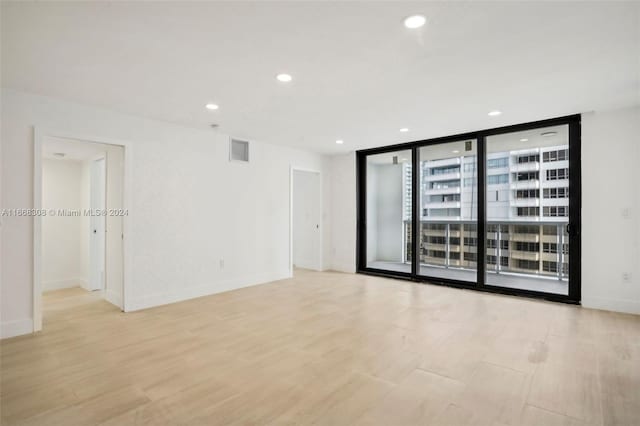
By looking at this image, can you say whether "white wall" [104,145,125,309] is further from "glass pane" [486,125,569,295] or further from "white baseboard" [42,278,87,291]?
"glass pane" [486,125,569,295]

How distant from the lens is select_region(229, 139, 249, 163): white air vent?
5.31m

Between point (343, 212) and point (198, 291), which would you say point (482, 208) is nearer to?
point (343, 212)

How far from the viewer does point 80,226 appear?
18.7ft

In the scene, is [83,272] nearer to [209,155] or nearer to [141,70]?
[209,155]

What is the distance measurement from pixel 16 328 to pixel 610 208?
6838 millimetres

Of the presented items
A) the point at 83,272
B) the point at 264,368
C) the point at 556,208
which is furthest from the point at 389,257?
the point at 83,272

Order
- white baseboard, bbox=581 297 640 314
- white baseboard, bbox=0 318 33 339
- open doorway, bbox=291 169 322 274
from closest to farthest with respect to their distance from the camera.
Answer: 1. white baseboard, bbox=0 318 33 339
2. white baseboard, bbox=581 297 640 314
3. open doorway, bbox=291 169 322 274

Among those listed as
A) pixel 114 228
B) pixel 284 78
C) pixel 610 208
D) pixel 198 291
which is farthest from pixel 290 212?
pixel 610 208

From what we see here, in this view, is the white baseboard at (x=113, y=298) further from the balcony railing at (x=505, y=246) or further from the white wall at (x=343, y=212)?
the balcony railing at (x=505, y=246)

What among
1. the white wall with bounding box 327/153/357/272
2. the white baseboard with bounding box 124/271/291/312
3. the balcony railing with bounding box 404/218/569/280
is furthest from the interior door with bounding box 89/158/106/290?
the balcony railing with bounding box 404/218/569/280

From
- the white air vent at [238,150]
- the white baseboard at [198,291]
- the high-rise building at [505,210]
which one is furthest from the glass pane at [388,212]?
the white air vent at [238,150]

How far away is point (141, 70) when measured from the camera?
286 cm

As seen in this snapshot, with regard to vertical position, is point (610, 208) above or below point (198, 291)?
above

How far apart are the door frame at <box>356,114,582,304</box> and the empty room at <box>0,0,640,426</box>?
33 mm
